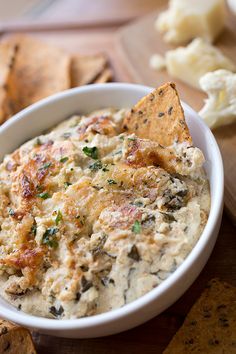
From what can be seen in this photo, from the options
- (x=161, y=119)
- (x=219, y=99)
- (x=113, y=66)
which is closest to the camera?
(x=161, y=119)

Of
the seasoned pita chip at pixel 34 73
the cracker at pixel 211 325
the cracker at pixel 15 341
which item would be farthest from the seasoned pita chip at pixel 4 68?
the cracker at pixel 211 325

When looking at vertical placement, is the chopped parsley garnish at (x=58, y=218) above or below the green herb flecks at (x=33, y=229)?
above

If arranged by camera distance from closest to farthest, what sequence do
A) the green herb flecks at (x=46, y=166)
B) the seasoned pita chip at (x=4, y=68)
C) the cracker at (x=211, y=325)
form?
1. the cracker at (x=211, y=325)
2. the green herb flecks at (x=46, y=166)
3. the seasoned pita chip at (x=4, y=68)

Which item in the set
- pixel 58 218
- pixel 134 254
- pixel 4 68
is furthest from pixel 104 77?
pixel 134 254

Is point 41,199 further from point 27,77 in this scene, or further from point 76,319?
point 27,77

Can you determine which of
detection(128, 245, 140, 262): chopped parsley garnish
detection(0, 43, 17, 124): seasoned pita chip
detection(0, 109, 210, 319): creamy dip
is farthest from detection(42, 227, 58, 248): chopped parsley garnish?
detection(0, 43, 17, 124): seasoned pita chip

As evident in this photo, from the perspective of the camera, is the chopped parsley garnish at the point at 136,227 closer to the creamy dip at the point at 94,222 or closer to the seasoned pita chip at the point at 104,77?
the creamy dip at the point at 94,222

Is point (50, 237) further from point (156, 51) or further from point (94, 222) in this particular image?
point (156, 51)
